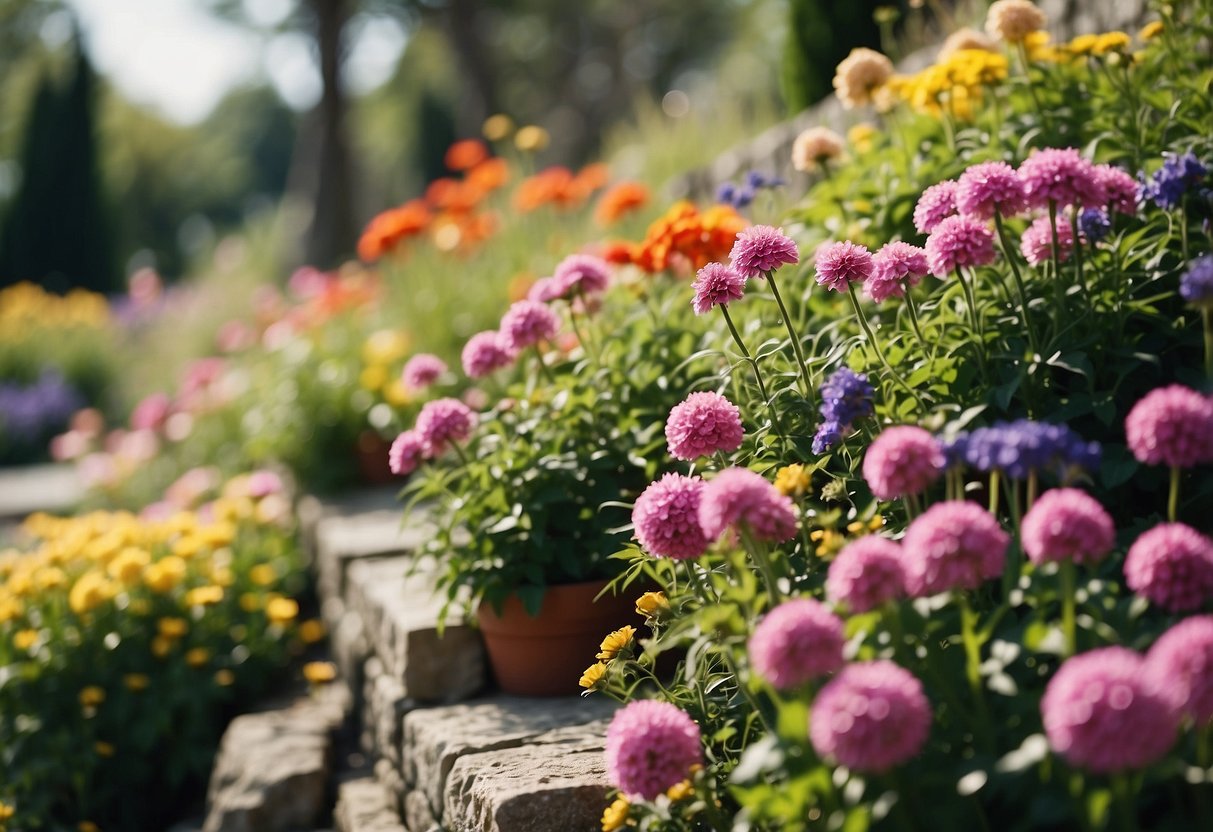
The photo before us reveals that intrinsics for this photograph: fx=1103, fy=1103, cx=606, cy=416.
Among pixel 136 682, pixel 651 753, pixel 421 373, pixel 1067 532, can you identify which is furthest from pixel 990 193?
pixel 136 682

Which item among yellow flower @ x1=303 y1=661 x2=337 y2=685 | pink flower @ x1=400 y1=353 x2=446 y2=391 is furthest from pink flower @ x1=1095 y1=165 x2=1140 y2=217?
yellow flower @ x1=303 y1=661 x2=337 y2=685

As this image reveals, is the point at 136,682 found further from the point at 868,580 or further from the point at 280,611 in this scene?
the point at 868,580

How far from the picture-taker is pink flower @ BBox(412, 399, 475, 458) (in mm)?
2531

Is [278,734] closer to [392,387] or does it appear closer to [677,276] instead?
[392,387]

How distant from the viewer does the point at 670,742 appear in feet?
5.19

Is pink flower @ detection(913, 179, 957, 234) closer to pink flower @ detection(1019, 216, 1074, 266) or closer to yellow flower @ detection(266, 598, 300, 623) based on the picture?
pink flower @ detection(1019, 216, 1074, 266)

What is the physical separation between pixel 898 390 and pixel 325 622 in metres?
3.05

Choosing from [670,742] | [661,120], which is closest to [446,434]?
[670,742]

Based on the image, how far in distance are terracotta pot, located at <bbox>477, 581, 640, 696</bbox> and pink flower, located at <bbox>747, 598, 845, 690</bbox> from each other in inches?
51.7

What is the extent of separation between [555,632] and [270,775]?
40.4 inches

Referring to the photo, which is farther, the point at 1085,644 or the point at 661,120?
the point at 661,120

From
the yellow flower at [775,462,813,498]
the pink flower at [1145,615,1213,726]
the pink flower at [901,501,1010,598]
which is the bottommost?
the pink flower at [1145,615,1213,726]

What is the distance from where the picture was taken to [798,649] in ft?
4.47

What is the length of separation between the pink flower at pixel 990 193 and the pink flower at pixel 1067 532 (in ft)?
2.24
